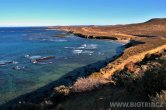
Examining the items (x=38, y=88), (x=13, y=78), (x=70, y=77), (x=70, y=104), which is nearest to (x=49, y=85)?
(x=38, y=88)

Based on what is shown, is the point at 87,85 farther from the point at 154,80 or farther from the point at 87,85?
the point at 154,80

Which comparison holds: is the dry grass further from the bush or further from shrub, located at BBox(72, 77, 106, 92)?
the bush

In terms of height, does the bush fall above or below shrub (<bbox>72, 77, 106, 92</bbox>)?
→ above

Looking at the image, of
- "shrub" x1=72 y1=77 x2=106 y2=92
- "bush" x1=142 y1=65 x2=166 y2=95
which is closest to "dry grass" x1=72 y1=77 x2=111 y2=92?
"shrub" x1=72 y1=77 x2=106 y2=92

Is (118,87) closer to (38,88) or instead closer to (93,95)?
(93,95)

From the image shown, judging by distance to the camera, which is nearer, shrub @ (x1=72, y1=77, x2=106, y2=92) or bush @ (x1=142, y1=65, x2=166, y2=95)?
bush @ (x1=142, y1=65, x2=166, y2=95)

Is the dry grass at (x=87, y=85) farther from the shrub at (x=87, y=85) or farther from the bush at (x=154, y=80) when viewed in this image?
the bush at (x=154, y=80)

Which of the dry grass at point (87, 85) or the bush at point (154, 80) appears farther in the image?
the dry grass at point (87, 85)

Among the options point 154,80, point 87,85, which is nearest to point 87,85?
point 87,85

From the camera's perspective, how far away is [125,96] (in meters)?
11.4

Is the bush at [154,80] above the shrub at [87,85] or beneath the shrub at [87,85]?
above

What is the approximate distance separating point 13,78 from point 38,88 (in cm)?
522

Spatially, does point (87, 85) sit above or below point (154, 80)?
below

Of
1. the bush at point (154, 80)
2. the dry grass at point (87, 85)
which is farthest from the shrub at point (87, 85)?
the bush at point (154, 80)
